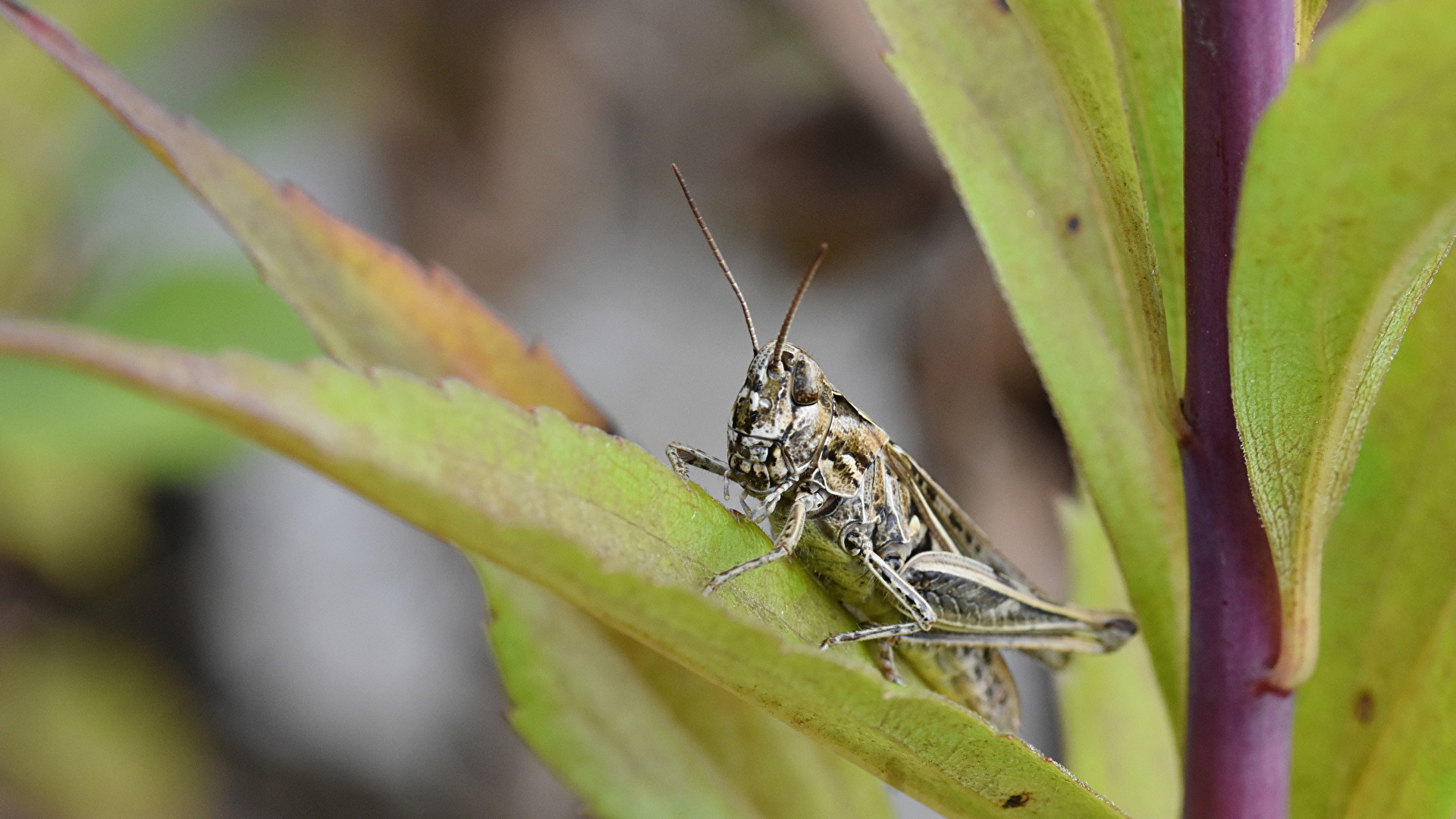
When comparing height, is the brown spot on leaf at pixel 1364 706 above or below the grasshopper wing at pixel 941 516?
below

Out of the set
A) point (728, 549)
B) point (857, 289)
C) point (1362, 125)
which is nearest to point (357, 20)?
point (857, 289)

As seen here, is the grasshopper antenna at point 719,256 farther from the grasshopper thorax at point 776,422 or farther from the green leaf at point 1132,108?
the green leaf at point 1132,108

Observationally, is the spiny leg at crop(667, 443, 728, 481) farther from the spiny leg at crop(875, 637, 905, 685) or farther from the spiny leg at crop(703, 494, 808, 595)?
the spiny leg at crop(875, 637, 905, 685)

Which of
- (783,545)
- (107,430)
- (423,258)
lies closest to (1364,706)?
(783,545)

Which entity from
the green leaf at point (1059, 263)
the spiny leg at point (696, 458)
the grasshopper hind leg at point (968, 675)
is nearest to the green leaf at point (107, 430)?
the spiny leg at point (696, 458)

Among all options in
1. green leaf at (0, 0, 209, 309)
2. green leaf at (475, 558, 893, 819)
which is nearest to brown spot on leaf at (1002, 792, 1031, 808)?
green leaf at (475, 558, 893, 819)

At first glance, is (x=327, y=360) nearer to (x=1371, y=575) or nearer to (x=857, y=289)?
(x=1371, y=575)
